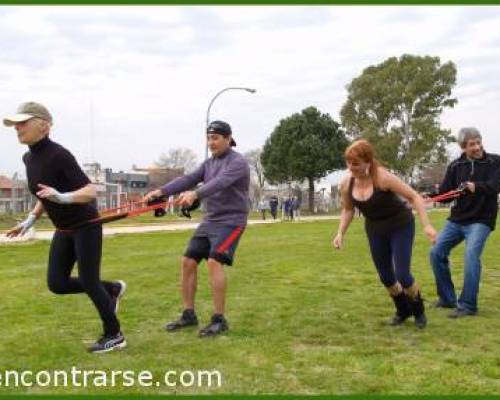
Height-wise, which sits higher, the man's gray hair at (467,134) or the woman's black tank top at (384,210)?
the man's gray hair at (467,134)

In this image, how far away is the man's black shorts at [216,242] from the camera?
6.05 meters

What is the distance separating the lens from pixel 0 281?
1050 cm

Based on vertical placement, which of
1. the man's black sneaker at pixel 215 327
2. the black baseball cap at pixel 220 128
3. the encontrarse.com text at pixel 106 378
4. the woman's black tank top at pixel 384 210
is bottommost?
the encontrarse.com text at pixel 106 378

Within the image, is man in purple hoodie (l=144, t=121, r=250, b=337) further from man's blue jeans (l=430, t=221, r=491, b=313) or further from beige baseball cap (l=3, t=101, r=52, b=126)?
man's blue jeans (l=430, t=221, r=491, b=313)

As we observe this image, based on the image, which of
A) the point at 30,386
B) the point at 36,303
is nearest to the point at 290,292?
the point at 36,303

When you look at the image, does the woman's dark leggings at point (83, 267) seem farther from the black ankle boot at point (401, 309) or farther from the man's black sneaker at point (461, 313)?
the man's black sneaker at point (461, 313)

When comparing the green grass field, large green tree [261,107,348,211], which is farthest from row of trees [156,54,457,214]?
the green grass field

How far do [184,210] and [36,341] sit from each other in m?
1.72

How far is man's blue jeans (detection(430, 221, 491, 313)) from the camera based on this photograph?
22.7ft

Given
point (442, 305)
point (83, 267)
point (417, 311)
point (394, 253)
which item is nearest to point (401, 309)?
point (417, 311)

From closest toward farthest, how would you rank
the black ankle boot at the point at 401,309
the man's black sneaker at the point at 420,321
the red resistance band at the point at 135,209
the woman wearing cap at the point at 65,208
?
the woman wearing cap at the point at 65,208, the red resistance band at the point at 135,209, the man's black sneaker at the point at 420,321, the black ankle boot at the point at 401,309

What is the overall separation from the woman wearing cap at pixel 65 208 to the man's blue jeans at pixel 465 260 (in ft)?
11.1

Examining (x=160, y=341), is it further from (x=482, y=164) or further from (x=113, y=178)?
(x=113, y=178)

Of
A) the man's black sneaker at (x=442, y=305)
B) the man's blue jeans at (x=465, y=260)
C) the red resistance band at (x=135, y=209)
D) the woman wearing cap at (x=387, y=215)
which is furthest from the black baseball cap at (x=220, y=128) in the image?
the man's black sneaker at (x=442, y=305)
